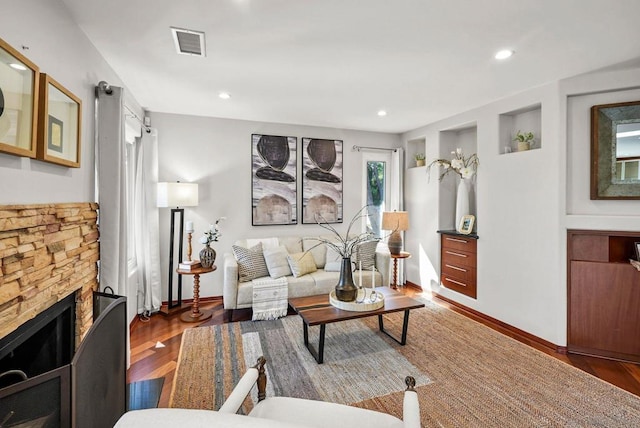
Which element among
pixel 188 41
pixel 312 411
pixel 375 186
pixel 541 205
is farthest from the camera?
pixel 375 186

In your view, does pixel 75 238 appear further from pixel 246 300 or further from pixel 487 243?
pixel 487 243

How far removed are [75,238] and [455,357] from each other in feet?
9.82

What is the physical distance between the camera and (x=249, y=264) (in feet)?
11.9

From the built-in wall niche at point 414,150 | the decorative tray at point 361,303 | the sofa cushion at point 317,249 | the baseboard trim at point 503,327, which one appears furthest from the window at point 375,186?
the decorative tray at point 361,303

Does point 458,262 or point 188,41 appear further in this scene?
point 458,262

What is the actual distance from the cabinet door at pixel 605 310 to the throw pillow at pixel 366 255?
2061 mm

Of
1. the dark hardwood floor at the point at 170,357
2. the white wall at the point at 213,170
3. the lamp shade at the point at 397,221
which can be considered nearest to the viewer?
the dark hardwood floor at the point at 170,357

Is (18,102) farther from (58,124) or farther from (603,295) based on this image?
(603,295)

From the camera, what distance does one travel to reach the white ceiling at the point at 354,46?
5.89 ft

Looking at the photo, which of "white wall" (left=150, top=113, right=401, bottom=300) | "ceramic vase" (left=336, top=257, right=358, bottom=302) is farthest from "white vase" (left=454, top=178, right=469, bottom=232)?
"white wall" (left=150, top=113, right=401, bottom=300)

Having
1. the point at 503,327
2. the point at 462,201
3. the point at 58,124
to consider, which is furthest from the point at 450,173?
the point at 58,124

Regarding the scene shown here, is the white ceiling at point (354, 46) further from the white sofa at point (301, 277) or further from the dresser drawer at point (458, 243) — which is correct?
the white sofa at point (301, 277)

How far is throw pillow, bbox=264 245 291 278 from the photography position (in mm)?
3672

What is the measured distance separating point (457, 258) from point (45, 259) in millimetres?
4079
